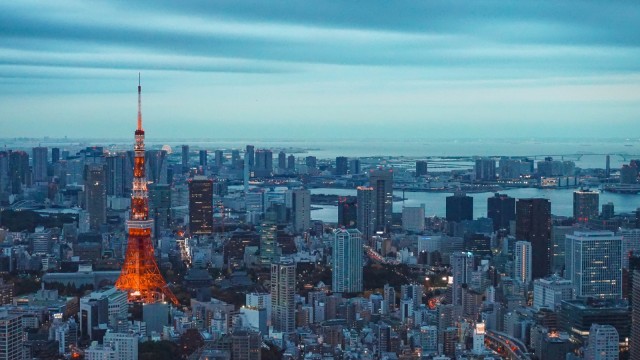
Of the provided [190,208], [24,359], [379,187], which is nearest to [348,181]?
[379,187]

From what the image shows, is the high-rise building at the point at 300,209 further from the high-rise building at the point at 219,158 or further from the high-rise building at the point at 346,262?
the high-rise building at the point at 219,158

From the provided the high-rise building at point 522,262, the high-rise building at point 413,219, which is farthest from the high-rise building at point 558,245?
the high-rise building at point 413,219

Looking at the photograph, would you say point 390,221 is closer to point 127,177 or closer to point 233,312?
point 127,177

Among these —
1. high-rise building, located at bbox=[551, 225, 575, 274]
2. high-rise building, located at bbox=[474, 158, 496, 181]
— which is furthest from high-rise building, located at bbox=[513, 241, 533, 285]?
high-rise building, located at bbox=[474, 158, 496, 181]

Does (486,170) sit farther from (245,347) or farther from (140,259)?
(245,347)

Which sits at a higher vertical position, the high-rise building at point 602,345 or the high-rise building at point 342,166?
the high-rise building at point 342,166

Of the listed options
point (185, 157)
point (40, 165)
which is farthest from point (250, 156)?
point (40, 165)
